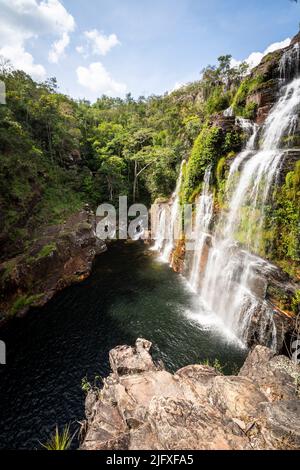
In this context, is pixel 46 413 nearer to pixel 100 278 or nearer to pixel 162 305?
pixel 162 305

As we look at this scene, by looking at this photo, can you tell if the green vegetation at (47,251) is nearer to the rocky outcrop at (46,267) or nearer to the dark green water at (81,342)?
the rocky outcrop at (46,267)

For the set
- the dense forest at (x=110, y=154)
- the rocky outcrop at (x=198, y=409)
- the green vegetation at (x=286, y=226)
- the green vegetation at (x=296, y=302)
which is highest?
the dense forest at (x=110, y=154)

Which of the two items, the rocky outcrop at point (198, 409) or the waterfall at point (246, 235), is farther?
the waterfall at point (246, 235)

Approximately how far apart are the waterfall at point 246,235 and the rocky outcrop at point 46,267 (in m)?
10.7

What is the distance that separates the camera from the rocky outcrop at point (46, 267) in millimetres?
14945

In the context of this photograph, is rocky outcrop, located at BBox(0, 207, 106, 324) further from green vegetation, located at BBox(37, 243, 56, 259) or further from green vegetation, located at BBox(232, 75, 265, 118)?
green vegetation, located at BBox(232, 75, 265, 118)

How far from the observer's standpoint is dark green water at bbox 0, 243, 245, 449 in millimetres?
8805

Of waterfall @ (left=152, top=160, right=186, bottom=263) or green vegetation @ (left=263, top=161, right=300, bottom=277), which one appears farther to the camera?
waterfall @ (left=152, top=160, right=186, bottom=263)

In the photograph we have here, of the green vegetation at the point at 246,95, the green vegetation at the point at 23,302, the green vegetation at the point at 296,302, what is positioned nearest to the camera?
the green vegetation at the point at 296,302

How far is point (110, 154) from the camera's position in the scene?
117ft

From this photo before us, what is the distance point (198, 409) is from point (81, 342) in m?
7.83

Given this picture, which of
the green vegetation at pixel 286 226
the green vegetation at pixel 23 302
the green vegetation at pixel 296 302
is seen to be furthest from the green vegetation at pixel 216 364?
the green vegetation at pixel 23 302

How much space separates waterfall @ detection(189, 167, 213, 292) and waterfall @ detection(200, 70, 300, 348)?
1.15 meters

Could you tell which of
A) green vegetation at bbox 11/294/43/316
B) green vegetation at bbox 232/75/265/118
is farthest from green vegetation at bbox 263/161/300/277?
green vegetation at bbox 11/294/43/316
